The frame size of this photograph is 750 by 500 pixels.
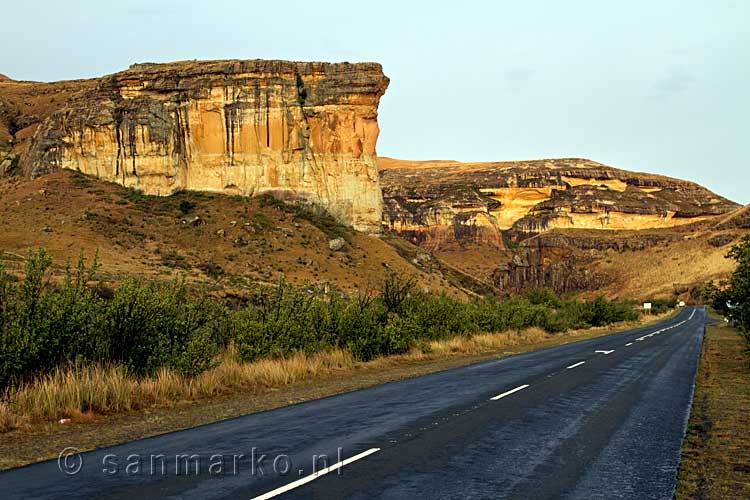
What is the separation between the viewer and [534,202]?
14950cm

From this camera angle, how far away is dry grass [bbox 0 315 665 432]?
449 inches

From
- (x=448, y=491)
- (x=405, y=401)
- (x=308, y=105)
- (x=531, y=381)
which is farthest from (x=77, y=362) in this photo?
(x=308, y=105)

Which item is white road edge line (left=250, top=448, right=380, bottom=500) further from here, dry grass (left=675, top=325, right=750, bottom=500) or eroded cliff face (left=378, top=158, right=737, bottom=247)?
eroded cliff face (left=378, top=158, right=737, bottom=247)

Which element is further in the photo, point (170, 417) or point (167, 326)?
point (167, 326)

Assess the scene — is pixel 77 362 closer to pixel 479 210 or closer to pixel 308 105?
pixel 308 105

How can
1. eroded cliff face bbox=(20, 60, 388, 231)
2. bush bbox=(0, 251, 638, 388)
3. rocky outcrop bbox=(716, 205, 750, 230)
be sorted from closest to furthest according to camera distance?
bush bbox=(0, 251, 638, 388), eroded cliff face bbox=(20, 60, 388, 231), rocky outcrop bbox=(716, 205, 750, 230)

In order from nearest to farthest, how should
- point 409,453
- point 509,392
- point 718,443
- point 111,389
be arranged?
point 409,453 → point 718,443 → point 111,389 → point 509,392

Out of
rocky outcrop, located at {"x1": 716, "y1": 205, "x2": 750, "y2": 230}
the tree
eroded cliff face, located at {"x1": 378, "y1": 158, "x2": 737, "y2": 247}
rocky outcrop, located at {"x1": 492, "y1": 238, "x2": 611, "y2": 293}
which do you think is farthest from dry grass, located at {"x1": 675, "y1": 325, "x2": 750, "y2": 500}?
rocky outcrop, located at {"x1": 716, "y1": 205, "x2": 750, "y2": 230}

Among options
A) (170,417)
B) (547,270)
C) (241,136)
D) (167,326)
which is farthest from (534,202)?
(170,417)

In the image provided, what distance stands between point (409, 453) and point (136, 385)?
263 inches

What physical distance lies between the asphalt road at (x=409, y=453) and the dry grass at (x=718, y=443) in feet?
0.76

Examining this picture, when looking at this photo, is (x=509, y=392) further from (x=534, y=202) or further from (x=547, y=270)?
(x=534, y=202)

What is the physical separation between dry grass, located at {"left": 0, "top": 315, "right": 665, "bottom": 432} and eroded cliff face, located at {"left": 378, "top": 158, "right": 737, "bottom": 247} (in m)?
113

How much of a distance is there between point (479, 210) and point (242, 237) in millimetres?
77689
